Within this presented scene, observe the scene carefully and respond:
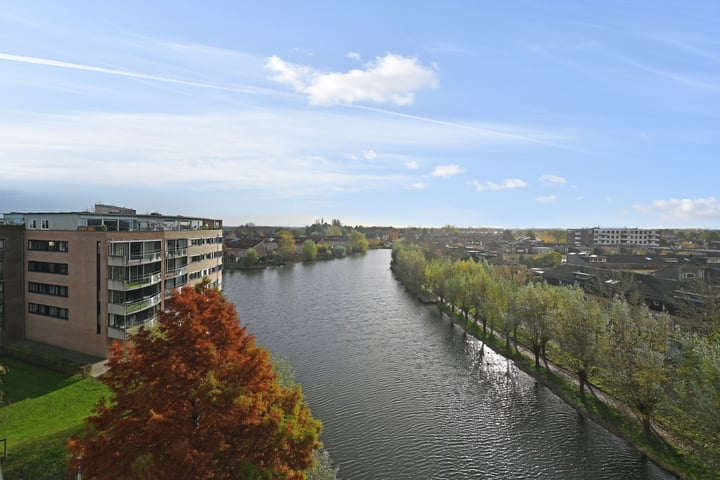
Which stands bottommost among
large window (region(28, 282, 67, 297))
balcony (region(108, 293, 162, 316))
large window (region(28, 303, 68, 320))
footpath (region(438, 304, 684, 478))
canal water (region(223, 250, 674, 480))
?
canal water (region(223, 250, 674, 480))

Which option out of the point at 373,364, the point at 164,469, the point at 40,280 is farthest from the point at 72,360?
the point at 164,469

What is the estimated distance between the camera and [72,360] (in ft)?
84.3

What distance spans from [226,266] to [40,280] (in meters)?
58.3

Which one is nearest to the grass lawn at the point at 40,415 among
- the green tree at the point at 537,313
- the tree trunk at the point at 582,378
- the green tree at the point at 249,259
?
the tree trunk at the point at 582,378

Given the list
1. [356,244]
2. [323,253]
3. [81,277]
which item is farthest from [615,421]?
[356,244]

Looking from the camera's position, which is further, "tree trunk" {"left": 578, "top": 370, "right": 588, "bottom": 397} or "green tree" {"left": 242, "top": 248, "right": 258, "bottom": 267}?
"green tree" {"left": 242, "top": 248, "right": 258, "bottom": 267}

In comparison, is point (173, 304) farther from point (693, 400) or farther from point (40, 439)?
point (693, 400)

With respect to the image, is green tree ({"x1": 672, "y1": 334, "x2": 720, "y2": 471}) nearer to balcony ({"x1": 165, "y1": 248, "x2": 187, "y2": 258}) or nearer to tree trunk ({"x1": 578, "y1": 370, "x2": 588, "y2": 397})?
tree trunk ({"x1": 578, "y1": 370, "x2": 588, "y2": 397})

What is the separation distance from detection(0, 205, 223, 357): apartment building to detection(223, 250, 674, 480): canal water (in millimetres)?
10440

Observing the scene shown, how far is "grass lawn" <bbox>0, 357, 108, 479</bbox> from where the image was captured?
15.7 metres

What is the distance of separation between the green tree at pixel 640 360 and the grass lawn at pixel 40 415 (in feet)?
74.6

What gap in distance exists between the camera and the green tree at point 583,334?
2263 centimetres

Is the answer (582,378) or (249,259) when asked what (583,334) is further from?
(249,259)

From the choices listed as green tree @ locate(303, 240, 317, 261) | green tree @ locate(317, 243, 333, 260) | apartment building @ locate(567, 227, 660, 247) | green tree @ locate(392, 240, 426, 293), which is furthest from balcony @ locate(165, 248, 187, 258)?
apartment building @ locate(567, 227, 660, 247)
